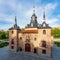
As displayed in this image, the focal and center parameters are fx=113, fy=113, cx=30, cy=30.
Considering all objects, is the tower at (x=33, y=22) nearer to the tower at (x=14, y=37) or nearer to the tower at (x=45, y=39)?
the tower at (x=14, y=37)

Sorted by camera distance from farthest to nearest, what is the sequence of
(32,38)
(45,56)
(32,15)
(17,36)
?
1. (32,15)
2. (17,36)
3. (32,38)
4. (45,56)

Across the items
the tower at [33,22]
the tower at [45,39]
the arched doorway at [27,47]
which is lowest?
the arched doorway at [27,47]

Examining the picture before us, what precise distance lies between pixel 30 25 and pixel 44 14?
371 inches

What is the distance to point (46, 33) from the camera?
117 ft

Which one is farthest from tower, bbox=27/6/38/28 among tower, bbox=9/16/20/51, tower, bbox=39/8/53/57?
tower, bbox=39/8/53/57

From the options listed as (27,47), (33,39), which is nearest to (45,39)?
(33,39)

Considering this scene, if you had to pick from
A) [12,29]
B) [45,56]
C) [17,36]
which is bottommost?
[45,56]

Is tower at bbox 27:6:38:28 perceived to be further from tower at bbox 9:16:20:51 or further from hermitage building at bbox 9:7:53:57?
tower at bbox 9:16:20:51

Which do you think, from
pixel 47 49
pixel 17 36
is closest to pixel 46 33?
pixel 47 49

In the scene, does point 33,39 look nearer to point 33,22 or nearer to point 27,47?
point 27,47

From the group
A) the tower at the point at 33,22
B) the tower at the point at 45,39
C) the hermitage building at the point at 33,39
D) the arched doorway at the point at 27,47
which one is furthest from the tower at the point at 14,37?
the tower at the point at 45,39

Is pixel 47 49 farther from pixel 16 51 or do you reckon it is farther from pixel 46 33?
pixel 16 51

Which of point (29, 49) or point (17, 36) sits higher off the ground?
point (17, 36)

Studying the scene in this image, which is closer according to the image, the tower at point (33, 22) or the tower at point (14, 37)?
the tower at point (14, 37)
